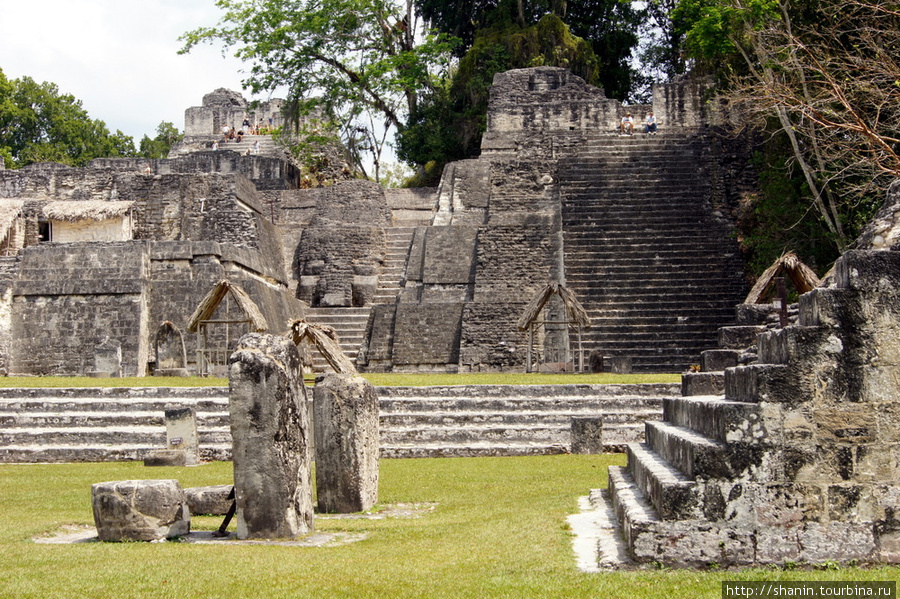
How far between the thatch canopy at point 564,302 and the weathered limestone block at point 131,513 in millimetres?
12979

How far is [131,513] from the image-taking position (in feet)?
22.8

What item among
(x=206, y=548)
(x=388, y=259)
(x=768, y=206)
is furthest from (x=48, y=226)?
(x=206, y=548)

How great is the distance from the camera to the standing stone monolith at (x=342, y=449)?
8445mm

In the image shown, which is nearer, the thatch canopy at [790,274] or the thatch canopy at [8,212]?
the thatch canopy at [790,274]

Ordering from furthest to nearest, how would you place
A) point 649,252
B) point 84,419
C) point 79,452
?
1. point 649,252
2. point 84,419
3. point 79,452

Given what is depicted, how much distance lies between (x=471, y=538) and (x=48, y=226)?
21701mm

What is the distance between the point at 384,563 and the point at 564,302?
46.8 feet

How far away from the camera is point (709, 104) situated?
27641 millimetres

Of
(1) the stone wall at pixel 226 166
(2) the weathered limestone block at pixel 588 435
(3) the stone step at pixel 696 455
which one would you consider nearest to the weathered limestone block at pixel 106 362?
(1) the stone wall at pixel 226 166

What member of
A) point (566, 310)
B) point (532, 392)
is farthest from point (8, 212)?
point (532, 392)

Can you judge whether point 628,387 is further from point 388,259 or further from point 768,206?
point 388,259

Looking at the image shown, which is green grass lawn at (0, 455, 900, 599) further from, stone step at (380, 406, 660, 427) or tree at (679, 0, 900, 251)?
tree at (679, 0, 900, 251)

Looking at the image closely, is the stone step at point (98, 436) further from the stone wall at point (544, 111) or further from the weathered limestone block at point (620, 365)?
the stone wall at point (544, 111)

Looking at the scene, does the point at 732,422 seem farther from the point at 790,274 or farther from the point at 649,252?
the point at 649,252
